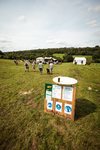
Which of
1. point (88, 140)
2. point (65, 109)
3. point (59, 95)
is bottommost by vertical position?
point (88, 140)

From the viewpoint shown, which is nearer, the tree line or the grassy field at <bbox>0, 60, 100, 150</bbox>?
the grassy field at <bbox>0, 60, 100, 150</bbox>

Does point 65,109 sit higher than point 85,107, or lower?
higher

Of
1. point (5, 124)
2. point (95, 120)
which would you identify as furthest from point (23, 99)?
point (95, 120)

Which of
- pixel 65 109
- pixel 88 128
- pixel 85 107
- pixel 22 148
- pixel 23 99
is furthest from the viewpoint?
pixel 23 99

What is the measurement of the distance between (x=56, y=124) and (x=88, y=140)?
4.02 feet

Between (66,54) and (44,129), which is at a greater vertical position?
(66,54)

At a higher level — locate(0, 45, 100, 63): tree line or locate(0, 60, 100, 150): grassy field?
locate(0, 45, 100, 63): tree line

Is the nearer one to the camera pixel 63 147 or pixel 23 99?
pixel 63 147

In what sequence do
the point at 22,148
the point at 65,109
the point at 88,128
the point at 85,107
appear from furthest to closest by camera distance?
1. the point at 85,107
2. the point at 65,109
3. the point at 88,128
4. the point at 22,148

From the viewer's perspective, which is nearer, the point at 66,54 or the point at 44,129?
the point at 44,129

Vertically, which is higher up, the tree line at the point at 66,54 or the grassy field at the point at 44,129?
the tree line at the point at 66,54

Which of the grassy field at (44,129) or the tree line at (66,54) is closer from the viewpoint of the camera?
the grassy field at (44,129)

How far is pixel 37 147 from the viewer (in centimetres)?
231

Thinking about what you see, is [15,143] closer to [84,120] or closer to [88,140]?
[88,140]
